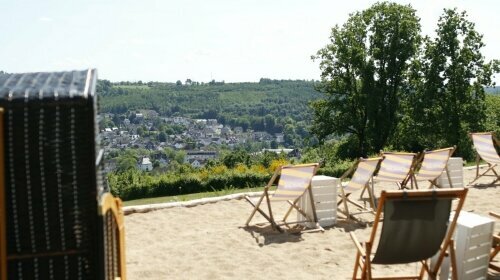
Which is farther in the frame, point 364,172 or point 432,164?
point 432,164

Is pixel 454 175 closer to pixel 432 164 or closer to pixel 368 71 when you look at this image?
pixel 432 164

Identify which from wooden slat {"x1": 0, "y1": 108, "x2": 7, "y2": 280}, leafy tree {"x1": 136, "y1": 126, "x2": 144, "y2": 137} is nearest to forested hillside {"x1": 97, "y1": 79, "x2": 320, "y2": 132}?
leafy tree {"x1": 136, "y1": 126, "x2": 144, "y2": 137}

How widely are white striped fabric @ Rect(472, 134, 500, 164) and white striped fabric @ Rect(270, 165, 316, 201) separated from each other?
184 inches

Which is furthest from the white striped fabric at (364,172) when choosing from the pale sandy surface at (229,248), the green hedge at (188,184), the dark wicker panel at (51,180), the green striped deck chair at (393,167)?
the dark wicker panel at (51,180)

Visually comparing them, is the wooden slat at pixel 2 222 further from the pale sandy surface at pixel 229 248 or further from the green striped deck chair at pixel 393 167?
the green striped deck chair at pixel 393 167

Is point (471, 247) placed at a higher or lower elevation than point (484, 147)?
lower

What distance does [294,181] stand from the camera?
687 centimetres

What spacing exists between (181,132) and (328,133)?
72.0 meters

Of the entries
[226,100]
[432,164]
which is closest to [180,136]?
[226,100]

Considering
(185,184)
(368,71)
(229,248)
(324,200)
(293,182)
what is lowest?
(185,184)

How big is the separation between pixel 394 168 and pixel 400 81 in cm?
2320

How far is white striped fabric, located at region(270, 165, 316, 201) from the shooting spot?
22.4 feet

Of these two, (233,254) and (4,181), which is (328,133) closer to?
(233,254)

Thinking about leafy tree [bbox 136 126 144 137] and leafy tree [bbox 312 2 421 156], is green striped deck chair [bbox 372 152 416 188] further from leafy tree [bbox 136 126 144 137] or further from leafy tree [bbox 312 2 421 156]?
leafy tree [bbox 136 126 144 137]
